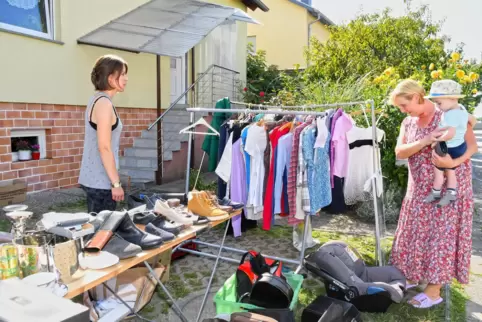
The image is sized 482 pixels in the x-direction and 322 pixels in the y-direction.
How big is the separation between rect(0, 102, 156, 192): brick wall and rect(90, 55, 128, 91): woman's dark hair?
3.77m

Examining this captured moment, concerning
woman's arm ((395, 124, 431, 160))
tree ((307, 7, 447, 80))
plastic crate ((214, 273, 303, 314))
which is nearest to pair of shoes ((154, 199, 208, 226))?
plastic crate ((214, 273, 303, 314))

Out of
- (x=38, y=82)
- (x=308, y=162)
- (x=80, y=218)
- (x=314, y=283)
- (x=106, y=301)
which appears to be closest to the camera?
(x=80, y=218)

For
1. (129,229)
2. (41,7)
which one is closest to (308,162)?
(129,229)

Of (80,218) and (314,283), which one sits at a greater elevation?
(80,218)

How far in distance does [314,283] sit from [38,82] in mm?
5123

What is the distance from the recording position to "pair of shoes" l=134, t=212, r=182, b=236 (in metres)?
2.35

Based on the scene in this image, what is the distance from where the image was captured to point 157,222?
2.42 metres

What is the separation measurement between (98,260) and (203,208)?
1.04m

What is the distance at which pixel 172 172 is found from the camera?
26.7 feet

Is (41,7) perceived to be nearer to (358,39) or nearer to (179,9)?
(179,9)

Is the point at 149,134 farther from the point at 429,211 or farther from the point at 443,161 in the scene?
the point at 443,161

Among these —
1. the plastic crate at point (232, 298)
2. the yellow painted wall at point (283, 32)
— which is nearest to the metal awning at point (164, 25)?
the plastic crate at point (232, 298)

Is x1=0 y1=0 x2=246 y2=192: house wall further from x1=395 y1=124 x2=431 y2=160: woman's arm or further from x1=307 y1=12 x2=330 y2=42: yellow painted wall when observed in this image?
x1=307 y1=12 x2=330 y2=42: yellow painted wall

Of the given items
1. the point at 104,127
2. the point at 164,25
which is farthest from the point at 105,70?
the point at 164,25
